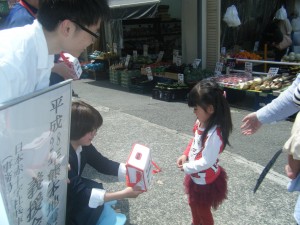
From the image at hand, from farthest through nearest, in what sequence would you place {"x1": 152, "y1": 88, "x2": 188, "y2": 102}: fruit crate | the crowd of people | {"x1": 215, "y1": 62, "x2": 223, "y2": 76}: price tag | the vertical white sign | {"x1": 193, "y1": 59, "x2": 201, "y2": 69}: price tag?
{"x1": 193, "y1": 59, "x2": 201, "y2": 69}: price tag
{"x1": 215, "y1": 62, "x2": 223, "y2": 76}: price tag
{"x1": 152, "y1": 88, "x2": 188, "y2": 102}: fruit crate
the crowd of people
the vertical white sign

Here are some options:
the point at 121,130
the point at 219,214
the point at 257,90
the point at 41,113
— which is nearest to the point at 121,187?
the point at 219,214

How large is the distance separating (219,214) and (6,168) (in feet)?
6.97

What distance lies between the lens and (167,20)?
10.2m

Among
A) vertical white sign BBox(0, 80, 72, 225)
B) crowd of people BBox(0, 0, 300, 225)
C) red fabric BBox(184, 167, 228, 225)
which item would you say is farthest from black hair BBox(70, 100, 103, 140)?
red fabric BBox(184, 167, 228, 225)

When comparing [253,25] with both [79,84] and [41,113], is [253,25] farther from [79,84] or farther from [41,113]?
[41,113]

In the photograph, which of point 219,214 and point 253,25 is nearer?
point 219,214

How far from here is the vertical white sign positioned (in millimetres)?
1116

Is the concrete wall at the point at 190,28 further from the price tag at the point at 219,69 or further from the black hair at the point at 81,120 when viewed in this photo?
the black hair at the point at 81,120

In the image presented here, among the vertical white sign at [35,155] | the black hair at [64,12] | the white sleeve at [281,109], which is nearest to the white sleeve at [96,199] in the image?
the vertical white sign at [35,155]

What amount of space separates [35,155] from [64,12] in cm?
61

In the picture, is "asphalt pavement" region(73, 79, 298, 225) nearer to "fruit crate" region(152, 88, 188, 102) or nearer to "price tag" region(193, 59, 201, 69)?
"fruit crate" region(152, 88, 188, 102)

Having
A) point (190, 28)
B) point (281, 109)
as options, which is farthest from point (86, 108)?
point (190, 28)

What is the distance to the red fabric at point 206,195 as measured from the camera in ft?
7.20

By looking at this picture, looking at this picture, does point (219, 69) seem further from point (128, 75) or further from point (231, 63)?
point (128, 75)
